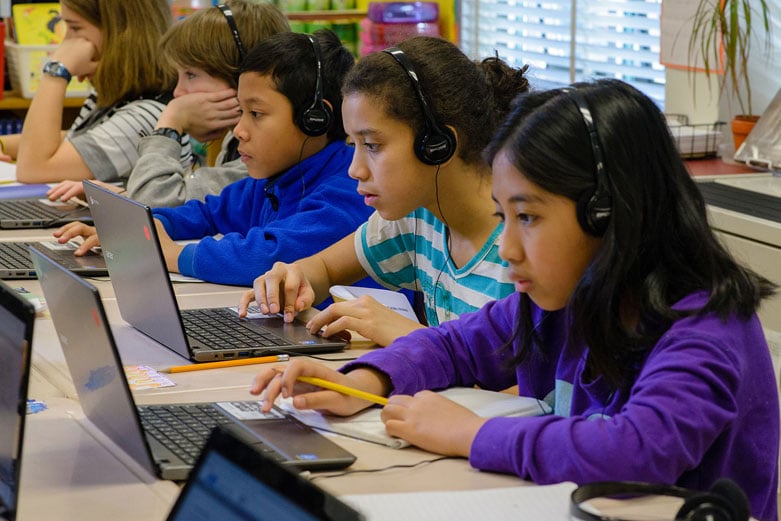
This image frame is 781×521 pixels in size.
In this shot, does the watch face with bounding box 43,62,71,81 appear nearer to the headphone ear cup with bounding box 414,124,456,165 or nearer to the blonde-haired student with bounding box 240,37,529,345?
the blonde-haired student with bounding box 240,37,529,345

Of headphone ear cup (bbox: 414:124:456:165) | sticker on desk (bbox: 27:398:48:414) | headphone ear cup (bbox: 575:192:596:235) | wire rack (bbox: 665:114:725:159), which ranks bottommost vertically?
wire rack (bbox: 665:114:725:159)

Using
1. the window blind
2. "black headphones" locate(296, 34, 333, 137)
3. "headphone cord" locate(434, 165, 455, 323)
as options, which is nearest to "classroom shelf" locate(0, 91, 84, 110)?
the window blind

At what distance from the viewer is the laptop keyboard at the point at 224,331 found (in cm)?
150

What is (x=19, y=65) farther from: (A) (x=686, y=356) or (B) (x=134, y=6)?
(A) (x=686, y=356)

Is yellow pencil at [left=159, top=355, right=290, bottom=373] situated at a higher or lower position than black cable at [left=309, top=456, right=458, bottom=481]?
lower

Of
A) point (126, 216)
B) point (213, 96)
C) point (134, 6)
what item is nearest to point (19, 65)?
point (134, 6)

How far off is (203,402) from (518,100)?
49 centimetres

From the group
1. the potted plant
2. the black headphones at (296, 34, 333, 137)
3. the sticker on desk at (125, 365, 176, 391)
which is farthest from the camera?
the potted plant

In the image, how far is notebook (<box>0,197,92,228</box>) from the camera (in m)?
2.36

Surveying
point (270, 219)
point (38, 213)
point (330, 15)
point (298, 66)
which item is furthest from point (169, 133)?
point (330, 15)

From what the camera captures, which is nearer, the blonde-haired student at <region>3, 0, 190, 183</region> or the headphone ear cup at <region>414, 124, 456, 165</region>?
the headphone ear cup at <region>414, 124, 456, 165</region>

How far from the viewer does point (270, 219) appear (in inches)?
86.4

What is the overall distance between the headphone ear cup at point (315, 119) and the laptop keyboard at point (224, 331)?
48 centimetres

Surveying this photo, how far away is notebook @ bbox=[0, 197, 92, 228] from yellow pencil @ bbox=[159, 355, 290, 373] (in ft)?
3.35
